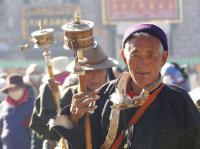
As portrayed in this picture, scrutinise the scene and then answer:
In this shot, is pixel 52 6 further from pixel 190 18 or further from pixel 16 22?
pixel 190 18

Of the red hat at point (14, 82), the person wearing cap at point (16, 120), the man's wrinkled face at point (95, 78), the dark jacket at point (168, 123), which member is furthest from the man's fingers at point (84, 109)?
the red hat at point (14, 82)

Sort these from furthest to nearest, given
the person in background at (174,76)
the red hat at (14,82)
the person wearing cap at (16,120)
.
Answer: the red hat at (14,82) → the person wearing cap at (16,120) → the person in background at (174,76)

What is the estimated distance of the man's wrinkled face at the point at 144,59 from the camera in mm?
4480

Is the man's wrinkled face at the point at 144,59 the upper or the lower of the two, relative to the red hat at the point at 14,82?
upper

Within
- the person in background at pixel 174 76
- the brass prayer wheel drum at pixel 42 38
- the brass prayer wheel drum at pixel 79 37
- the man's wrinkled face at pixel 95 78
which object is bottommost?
the person in background at pixel 174 76

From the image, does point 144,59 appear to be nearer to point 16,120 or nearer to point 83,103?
point 83,103

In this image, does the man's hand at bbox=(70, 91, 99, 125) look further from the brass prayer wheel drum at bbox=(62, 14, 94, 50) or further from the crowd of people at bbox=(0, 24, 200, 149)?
the brass prayer wheel drum at bbox=(62, 14, 94, 50)

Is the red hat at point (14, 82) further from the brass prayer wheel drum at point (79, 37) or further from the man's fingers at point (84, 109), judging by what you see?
the man's fingers at point (84, 109)

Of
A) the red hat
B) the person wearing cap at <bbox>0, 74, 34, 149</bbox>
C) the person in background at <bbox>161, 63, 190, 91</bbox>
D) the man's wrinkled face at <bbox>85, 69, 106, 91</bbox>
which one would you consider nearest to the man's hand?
the man's wrinkled face at <bbox>85, 69, 106, 91</bbox>

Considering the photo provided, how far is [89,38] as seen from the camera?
4789 mm

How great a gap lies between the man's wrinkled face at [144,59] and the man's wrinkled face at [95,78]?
2.12 meters

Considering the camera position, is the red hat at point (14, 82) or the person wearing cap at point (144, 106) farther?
the red hat at point (14, 82)

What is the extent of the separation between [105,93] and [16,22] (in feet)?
121

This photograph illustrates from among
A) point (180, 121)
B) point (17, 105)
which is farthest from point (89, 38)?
point (17, 105)
